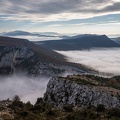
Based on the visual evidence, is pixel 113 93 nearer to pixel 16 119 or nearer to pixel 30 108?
pixel 30 108

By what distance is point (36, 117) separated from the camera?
168 ft

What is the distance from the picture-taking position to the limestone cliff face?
3875 inches

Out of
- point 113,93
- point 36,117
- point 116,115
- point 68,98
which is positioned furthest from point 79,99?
point 36,117

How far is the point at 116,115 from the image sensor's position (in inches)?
2393

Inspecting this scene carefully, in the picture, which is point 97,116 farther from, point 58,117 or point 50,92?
point 50,92

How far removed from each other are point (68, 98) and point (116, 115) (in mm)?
52696

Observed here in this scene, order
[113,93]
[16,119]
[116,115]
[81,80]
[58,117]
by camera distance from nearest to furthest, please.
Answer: [16,119] → [58,117] → [116,115] → [113,93] → [81,80]

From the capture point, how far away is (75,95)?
109688mm

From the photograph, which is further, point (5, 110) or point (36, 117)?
point (5, 110)

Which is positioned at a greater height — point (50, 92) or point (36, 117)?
point (36, 117)

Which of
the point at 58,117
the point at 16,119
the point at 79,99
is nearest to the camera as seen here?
the point at 16,119

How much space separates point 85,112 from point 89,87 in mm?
47429

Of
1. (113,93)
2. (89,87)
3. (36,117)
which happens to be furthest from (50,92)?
Answer: (36,117)

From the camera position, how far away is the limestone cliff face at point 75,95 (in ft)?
323
